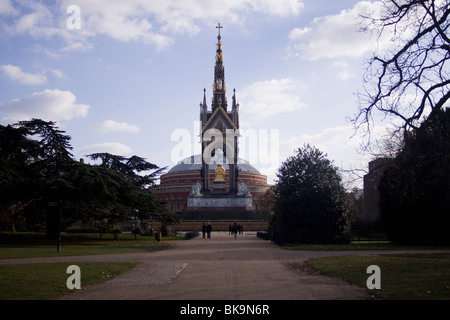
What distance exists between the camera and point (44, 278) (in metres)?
12.0

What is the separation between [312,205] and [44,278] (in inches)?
797

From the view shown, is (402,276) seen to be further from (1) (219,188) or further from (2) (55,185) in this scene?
(1) (219,188)

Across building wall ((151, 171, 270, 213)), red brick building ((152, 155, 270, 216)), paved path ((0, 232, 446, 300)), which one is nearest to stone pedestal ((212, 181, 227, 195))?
red brick building ((152, 155, 270, 216))

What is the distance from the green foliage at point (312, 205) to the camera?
29078 mm

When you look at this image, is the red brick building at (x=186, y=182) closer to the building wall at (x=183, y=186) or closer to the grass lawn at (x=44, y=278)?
the building wall at (x=183, y=186)

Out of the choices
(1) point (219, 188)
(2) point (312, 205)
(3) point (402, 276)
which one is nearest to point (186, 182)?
(1) point (219, 188)

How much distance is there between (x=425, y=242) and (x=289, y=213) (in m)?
8.33

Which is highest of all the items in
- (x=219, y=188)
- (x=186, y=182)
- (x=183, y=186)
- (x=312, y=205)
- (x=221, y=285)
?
(x=186, y=182)

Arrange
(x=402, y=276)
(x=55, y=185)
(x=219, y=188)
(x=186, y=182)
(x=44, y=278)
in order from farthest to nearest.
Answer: (x=186, y=182)
(x=219, y=188)
(x=55, y=185)
(x=44, y=278)
(x=402, y=276)

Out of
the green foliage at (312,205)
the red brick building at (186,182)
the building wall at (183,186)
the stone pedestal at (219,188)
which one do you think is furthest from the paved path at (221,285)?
the building wall at (183,186)

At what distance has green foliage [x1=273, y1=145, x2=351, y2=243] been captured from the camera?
29078 millimetres

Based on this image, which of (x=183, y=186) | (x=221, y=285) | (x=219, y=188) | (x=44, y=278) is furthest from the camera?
(x=183, y=186)

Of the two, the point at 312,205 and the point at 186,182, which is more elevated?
the point at 186,182

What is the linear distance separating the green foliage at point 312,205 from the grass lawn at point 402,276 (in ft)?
42.2
